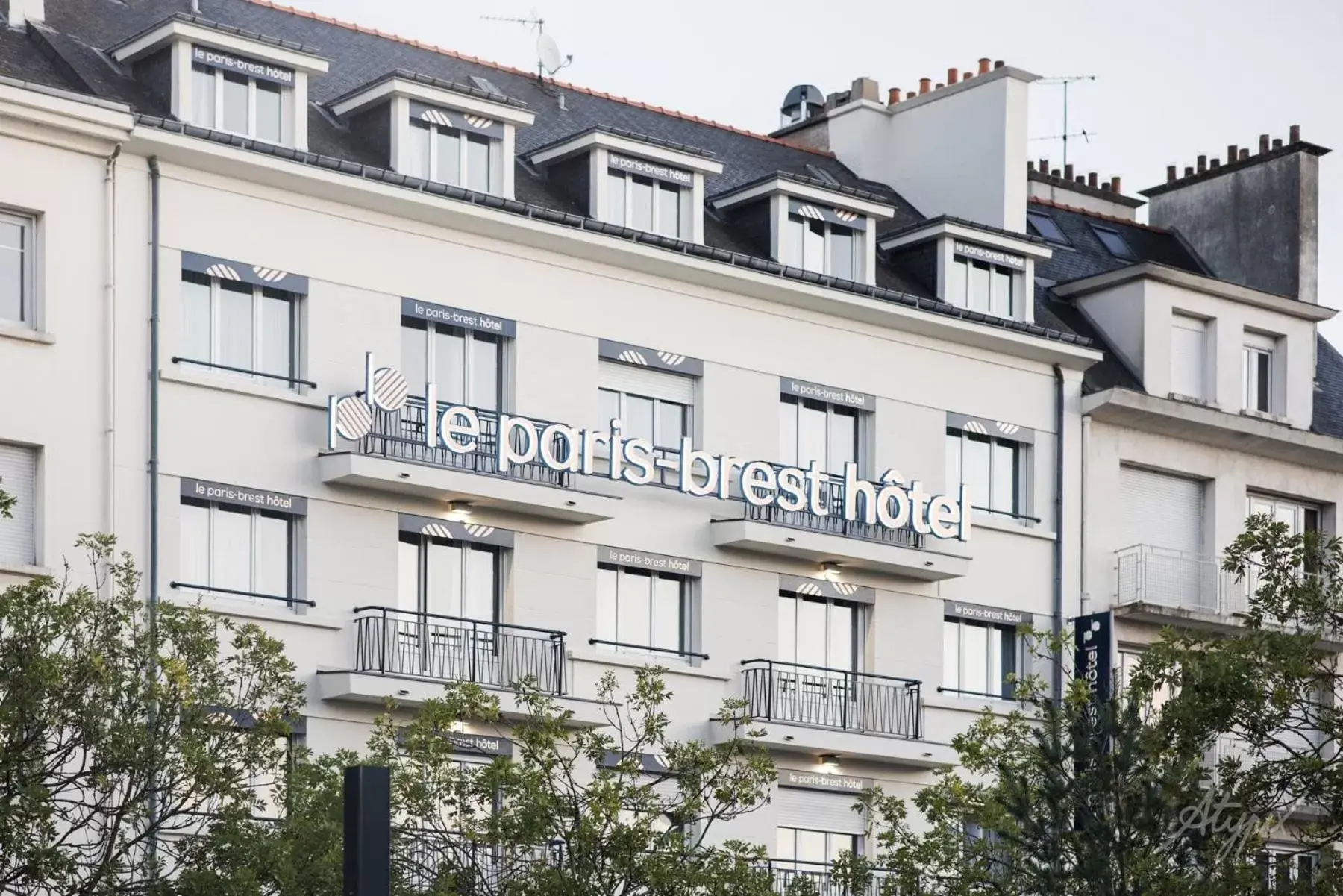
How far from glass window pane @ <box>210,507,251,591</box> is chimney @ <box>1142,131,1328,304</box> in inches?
797

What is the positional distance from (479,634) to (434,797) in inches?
241

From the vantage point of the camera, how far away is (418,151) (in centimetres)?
3434

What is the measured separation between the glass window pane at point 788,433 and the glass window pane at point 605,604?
335 cm

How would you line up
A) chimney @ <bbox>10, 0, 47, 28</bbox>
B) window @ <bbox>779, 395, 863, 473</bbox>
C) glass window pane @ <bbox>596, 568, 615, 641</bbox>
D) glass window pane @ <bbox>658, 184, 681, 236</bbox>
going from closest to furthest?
1. chimney @ <bbox>10, 0, 47, 28</bbox>
2. glass window pane @ <bbox>596, 568, 615, 641</bbox>
3. glass window pane @ <bbox>658, 184, 681, 236</bbox>
4. window @ <bbox>779, 395, 863, 473</bbox>

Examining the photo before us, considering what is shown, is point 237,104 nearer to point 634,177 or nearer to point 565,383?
point 565,383

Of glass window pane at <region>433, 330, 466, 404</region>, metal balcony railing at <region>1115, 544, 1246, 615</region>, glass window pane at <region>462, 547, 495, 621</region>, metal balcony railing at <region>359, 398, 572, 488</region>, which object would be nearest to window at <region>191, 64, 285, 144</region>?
glass window pane at <region>433, 330, 466, 404</region>

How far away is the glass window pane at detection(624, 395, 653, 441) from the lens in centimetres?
3603

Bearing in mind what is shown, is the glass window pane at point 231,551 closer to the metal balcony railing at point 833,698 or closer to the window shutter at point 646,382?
the window shutter at point 646,382

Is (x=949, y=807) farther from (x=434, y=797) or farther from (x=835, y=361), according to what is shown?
(x=835, y=361)

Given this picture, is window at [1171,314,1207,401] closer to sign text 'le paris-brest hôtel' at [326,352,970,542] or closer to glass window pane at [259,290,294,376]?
sign text 'le paris-brest hôtel' at [326,352,970,542]

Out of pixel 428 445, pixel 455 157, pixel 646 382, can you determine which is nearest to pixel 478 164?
pixel 455 157

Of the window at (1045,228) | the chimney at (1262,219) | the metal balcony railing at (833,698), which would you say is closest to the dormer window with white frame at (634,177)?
the metal balcony railing at (833,698)

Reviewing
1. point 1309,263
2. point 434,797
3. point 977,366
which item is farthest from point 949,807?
point 1309,263

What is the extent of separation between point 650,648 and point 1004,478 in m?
7.17
